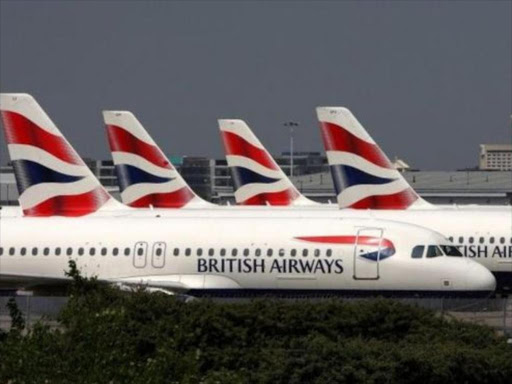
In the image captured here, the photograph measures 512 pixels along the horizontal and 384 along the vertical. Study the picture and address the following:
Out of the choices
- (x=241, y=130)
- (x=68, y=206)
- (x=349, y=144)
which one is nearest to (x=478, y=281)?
(x=68, y=206)

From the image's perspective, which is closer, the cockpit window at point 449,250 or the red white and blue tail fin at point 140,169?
the cockpit window at point 449,250

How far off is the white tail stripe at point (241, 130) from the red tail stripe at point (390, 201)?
54.7 ft

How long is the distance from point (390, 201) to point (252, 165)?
53.1ft

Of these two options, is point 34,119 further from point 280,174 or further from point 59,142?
point 280,174

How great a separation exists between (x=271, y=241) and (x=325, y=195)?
12758cm

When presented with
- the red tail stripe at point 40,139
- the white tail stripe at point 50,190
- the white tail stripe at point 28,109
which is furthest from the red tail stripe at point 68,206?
the white tail stripe at point 28,109

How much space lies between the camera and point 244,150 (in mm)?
96438

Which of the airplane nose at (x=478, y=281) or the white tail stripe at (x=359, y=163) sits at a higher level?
the white tail stripe at (x=359, y=163)

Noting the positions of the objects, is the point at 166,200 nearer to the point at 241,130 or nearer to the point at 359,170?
the point at 359,170

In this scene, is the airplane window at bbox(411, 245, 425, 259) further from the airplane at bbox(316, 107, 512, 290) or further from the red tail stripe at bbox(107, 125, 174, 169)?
the red tail stripe at bbox(107, 125, 174, 169)

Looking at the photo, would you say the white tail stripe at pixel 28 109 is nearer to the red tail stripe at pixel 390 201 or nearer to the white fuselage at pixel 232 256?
the white fuselage at pixel 232 256

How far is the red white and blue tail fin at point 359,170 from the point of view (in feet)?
264

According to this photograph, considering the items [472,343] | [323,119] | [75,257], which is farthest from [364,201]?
[472,343]

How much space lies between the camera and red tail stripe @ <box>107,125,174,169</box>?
85750mm
